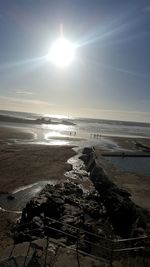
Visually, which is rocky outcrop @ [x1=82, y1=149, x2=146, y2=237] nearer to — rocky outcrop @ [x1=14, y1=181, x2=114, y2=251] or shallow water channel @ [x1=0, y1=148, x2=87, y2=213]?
rocky outcrop @ [x1=14, y1=181, x2=114, y2=251]

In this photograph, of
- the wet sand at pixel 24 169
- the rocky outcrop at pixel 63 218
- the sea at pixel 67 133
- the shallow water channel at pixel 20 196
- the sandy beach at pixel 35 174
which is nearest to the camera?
the rocky outcrop at pixel 63 218

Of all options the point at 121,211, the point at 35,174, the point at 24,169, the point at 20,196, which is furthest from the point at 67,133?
the point at 121,211

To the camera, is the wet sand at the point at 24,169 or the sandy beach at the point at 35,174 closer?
the wet sand at the point at 24,169

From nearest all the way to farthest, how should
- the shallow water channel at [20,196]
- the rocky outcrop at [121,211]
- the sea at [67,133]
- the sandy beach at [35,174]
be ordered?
the rocky outcrop at [121,211] → the sandy beach at [35,174] → the shallow water channel at [20,196] → the sea at [67,133]

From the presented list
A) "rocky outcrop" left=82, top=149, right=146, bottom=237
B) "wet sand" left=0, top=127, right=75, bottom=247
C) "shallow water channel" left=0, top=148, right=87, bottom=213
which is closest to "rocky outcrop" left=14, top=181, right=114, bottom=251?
"rocky outcrop" left=82, top=149, right=146, bottom=237

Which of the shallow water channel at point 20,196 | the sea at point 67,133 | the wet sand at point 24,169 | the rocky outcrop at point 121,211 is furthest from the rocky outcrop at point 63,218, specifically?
the sea at point 67,133

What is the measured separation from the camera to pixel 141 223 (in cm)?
1511

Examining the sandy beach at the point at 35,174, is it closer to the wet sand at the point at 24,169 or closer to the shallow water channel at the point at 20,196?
the wet sand at the point at 24,169

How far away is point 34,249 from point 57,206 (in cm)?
550

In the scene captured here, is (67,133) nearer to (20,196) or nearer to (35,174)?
(35,174)

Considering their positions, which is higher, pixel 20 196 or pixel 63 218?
pixel 63 218

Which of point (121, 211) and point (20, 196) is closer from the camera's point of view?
point (121, 211)

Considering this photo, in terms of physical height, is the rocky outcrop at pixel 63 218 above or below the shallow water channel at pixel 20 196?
above

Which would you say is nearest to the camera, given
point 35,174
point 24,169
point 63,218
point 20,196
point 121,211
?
point 63,218
